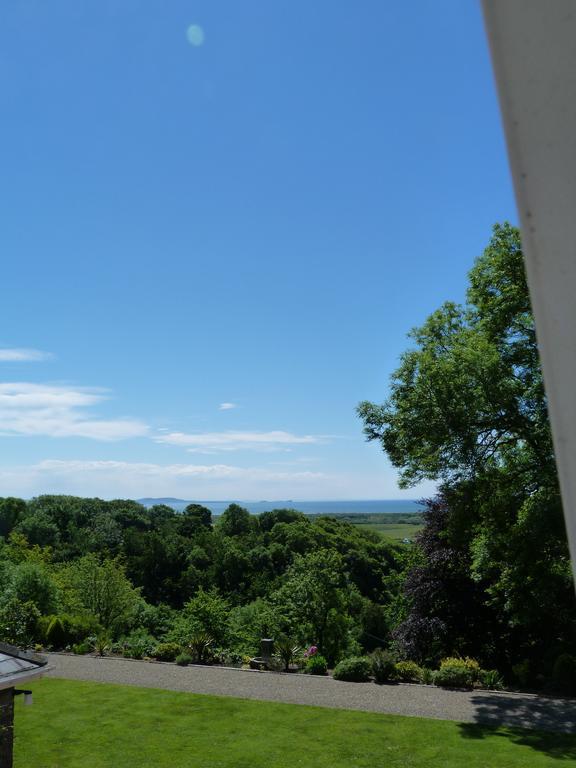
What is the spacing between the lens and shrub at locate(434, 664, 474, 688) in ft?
47.3

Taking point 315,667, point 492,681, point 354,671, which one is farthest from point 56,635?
point 492,681

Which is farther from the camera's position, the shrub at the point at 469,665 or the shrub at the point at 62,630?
the shrub at the point at 62,630

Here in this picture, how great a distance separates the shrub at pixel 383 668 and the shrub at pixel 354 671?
191mm

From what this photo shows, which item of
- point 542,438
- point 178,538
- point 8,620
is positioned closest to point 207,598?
point 8,620

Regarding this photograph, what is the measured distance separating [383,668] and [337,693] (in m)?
1.63

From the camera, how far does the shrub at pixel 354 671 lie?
15.3 m

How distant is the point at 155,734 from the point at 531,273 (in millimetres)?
13397

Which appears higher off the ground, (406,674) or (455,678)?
(455,678)

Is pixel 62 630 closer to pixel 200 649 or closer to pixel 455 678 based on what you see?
pixel 200 649

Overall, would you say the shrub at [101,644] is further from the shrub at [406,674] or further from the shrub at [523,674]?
the shrub at [523,674]

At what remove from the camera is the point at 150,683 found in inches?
596

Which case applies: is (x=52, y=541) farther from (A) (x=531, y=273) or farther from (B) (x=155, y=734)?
(A) (x=531, y=273)

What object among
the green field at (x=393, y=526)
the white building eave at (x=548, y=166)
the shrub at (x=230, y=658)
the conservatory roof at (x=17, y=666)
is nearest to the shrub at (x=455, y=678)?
the green field at (x=393, y=526)

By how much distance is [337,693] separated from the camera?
14.2 meters
